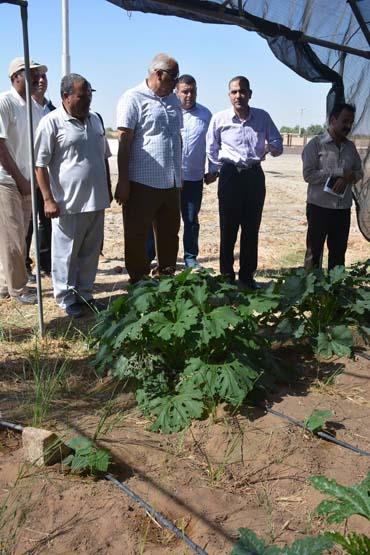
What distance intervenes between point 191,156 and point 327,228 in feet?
5.52

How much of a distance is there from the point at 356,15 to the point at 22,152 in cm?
269

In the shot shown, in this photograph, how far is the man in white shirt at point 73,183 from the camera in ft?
14.6

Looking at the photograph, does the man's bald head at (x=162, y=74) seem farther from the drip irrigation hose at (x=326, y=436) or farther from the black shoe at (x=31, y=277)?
the drip irrigation hose at (x=326, y=436)

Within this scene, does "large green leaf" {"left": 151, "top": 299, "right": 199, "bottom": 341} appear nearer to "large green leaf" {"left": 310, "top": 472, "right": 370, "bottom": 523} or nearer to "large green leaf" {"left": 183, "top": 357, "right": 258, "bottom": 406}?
"large green leaf" {"left": 183, "top": 357, "right": 258, "bottom": 406}

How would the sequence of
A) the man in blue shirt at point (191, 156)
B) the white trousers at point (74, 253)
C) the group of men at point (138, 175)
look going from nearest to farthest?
the group of men at point (138, 175) → the white trousers at point (74, 253) → the man in blue shirt at point (191, 156)

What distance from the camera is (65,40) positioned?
13.6 m

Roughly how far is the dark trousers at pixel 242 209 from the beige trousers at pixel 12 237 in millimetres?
1650

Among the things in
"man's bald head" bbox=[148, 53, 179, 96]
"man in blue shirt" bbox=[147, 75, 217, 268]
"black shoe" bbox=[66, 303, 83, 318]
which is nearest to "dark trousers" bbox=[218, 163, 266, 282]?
"man in blue shirt" bbox=[147, 75, 217, 268]

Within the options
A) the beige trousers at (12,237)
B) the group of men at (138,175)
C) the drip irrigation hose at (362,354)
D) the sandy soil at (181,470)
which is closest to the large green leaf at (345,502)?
the sandy soil at (181,470)

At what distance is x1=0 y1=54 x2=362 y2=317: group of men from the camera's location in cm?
456

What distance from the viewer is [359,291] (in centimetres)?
374

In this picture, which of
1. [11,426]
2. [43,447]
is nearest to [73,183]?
[11,426]

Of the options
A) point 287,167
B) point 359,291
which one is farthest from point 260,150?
point 287,167

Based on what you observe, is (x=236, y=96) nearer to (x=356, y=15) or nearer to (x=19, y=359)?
(x=356, y=15)
